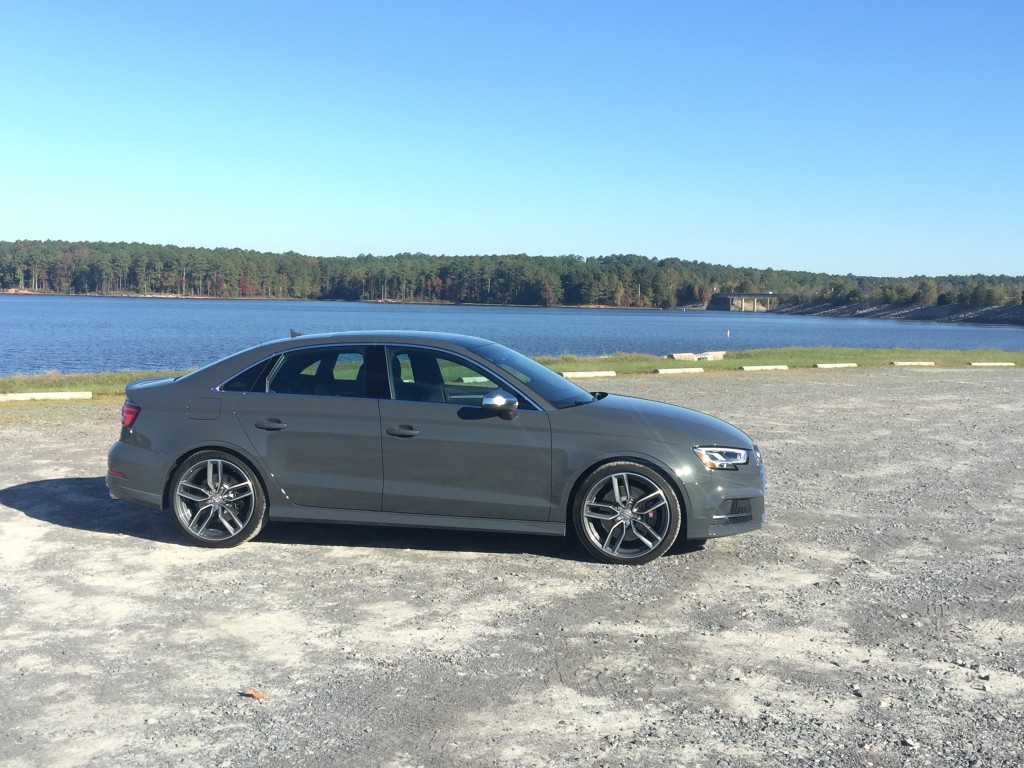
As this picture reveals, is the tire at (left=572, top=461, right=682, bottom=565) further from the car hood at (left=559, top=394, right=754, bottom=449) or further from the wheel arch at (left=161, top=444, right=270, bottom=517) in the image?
the wheel arch at (left=161, top=444, right=270, bottom=517)

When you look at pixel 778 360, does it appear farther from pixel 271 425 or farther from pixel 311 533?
pixel 271 425

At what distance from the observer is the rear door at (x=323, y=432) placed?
7.12 metres

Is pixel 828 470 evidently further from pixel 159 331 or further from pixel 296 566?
pixel 159 331

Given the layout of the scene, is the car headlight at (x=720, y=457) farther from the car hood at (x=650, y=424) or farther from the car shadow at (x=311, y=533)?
the car shadow at (x=311, y=533)

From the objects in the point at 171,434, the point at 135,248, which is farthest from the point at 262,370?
the point at 135,248

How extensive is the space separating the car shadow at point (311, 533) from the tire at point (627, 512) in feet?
0.83

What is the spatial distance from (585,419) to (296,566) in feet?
7.62

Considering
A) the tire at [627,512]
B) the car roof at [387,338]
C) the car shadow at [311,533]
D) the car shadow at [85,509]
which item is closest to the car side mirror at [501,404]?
the car roof at [387,338]

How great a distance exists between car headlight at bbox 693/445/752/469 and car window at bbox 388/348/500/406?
1575 millimetres

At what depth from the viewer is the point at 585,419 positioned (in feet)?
23.1

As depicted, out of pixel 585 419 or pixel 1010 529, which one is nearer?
pixel 585 419

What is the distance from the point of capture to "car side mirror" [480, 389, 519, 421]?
686cm

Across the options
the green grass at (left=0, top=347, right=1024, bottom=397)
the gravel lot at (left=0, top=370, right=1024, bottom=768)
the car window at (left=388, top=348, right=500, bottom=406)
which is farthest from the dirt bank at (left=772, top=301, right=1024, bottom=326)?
the car window at (left=388, top=348, right=500, bottom=406)

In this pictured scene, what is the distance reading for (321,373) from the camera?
7.43m
